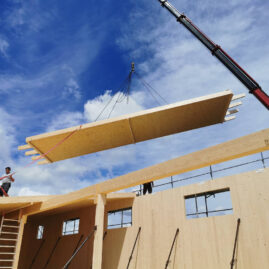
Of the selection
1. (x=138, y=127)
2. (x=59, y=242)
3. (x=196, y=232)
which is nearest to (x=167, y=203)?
(x=196, y=232)

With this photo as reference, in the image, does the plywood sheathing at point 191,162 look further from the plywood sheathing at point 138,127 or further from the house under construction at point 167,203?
the plywood sheathing at point 138,127

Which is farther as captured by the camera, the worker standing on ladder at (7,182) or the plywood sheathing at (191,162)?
the worker standing on ladder at (7,182)

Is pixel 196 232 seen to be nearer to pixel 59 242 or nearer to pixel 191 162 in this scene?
pixel 191 162

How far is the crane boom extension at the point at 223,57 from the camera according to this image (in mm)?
6191

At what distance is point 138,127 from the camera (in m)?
6.29

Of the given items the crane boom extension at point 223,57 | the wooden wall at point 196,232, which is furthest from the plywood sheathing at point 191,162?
the wooden wall at point 196,232

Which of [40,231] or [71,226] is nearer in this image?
[71,226]

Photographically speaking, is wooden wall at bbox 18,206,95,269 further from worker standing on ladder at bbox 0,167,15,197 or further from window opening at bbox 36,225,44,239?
worker standing on ladder at bbox 0,167,15,197

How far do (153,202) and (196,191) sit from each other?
5.24 feet

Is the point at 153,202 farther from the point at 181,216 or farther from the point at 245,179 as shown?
the point at 245,179

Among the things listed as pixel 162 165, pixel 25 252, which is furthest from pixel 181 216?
pixel 25 252

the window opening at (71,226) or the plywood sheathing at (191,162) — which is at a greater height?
the plywood sheathing at (191,162)

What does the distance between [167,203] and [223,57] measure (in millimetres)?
4693

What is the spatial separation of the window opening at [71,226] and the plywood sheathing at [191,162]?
430 cm
